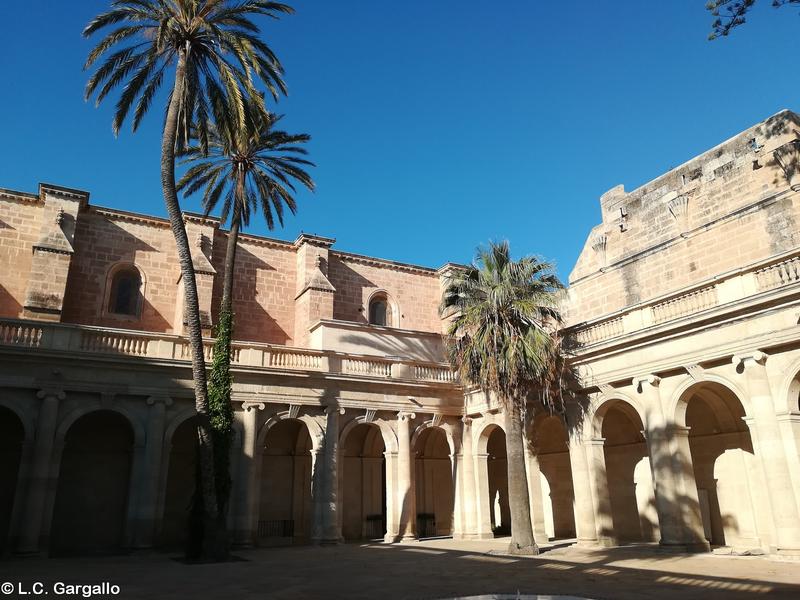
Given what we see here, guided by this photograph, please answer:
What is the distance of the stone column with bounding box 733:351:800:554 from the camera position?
14.1 meters

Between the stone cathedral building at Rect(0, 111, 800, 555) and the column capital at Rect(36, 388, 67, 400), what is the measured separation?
0.04 m

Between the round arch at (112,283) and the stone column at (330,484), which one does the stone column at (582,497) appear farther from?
the round arch at (112,283)

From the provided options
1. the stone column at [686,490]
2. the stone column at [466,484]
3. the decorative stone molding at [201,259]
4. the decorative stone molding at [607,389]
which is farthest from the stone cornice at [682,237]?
the decorative stone molding at [201,259]

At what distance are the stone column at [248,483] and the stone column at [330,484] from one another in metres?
2.32

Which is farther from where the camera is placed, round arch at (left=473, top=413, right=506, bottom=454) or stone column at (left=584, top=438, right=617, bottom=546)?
round arch at (left=473, top=413, right=506, bottom=454)

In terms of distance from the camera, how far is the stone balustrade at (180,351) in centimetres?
1934

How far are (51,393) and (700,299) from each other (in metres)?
19.1

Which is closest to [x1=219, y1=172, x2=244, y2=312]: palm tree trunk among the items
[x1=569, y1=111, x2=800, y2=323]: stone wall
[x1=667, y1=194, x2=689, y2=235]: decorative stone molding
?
[x1=569, y1=111, x2=800, y2=323]: stone wall

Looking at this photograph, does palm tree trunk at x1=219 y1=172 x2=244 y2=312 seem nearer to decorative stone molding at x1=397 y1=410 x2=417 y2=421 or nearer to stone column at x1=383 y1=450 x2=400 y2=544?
decorative stone molding at x1=397 y1=410 x2=417 y2=421

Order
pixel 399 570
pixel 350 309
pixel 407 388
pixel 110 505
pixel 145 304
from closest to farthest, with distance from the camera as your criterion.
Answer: pixel 399 570
pixel 110 505
pixel 407 388
pixel 145 304
pixel 350 309

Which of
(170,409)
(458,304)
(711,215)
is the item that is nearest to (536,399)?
(458,304)

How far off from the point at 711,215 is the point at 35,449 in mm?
24072

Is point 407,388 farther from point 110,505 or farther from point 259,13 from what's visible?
point 259,13

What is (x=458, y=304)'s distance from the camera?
67.4 feet
